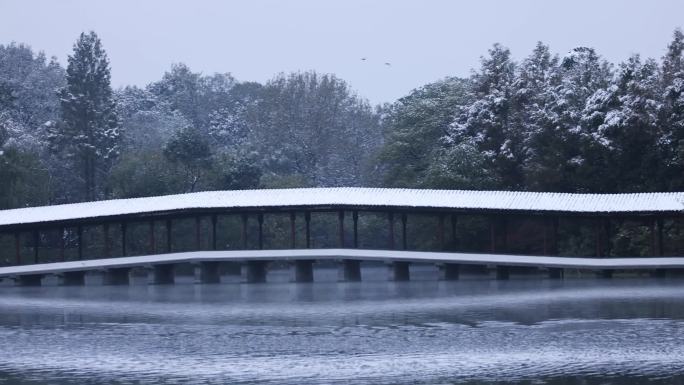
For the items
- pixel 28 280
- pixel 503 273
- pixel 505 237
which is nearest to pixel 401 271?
pixel 503 273

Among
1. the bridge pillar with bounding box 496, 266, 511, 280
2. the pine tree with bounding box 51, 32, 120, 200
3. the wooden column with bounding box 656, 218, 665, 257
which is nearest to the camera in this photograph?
the wooden column with bounding box 656, 218, 665, 257

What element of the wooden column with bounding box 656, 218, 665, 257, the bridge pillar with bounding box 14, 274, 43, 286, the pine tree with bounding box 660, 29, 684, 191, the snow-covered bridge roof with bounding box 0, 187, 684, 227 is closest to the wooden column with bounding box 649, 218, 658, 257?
the wooden column with bounding box 656, 218, 665, 257

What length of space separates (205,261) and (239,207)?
261cm

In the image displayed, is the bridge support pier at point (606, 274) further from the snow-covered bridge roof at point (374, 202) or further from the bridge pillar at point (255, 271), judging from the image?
the bridge pillar at point (255, 271)

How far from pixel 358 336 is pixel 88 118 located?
48.3 metres

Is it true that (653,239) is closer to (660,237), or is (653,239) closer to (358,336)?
(660,237)

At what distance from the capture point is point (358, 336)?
86.1ft

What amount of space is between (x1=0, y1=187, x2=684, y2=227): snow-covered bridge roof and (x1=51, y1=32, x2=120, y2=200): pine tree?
21889 millimetres

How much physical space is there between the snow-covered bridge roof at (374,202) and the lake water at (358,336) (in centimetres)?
421

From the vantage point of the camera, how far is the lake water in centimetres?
2098

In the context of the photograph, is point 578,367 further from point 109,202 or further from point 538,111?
point 538,111

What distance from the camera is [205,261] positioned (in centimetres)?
4697

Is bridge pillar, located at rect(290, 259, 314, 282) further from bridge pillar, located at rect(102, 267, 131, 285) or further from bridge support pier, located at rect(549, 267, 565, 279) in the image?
bridge support pier, located at rect(549, 267, 565, 279)

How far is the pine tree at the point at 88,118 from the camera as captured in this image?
7088cm
